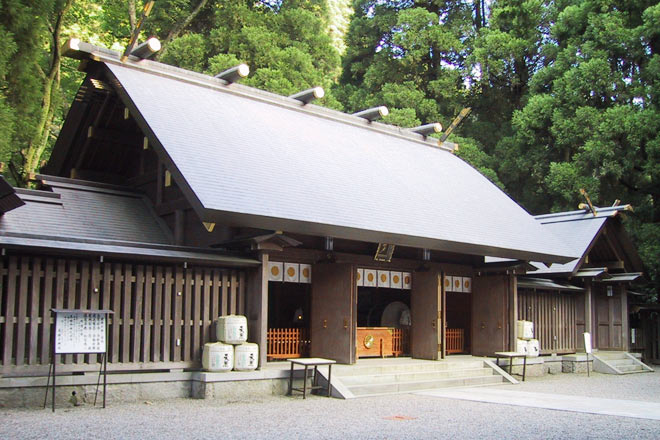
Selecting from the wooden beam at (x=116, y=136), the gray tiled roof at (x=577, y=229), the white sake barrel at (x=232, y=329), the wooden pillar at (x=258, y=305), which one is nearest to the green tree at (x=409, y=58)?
the gray tiled roof at (x=577, y=229)

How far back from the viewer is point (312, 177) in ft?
42.1

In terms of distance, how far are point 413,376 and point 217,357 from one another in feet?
13.4

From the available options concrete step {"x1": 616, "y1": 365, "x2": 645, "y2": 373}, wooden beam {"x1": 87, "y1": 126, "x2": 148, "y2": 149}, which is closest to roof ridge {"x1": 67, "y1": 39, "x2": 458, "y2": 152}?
wooden beam {"x1": 87, "y1": 126, "x2": 148, "y2": 149}

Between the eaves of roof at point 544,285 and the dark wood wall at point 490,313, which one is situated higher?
the eaves of roof at point 544,285

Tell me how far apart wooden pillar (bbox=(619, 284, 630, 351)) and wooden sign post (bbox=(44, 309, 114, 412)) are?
1586cm

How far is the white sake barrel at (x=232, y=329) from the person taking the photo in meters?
10.8

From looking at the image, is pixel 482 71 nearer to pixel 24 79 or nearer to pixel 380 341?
pixel 380 341

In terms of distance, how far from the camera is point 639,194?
23828mm

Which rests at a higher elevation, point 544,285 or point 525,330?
point 544,285

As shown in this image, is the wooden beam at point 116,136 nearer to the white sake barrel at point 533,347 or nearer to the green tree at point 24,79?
the green tree at point 24,79

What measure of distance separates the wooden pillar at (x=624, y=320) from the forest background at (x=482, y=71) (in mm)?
2318

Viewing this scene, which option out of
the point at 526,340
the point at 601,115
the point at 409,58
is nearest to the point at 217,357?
the point at 526,340

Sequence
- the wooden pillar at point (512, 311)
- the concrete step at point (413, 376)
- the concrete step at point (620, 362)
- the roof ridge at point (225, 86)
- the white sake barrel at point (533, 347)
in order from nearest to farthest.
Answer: the concrete step at point (413, 376)
the roof ridge at point (225, 86)
the wooden pillar at point (512, 311)
the white sake barrel at point (533, 347)
the concrete step at point (620, 362)

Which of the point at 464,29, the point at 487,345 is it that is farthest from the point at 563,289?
the point at 464,29
